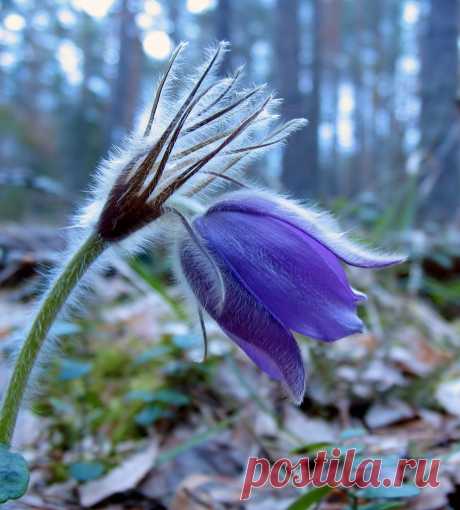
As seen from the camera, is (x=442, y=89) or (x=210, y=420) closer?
(x=210, y=420)

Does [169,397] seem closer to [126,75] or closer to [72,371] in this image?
[72,371]

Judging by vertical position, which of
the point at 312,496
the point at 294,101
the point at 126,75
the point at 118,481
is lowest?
the point at 118,481

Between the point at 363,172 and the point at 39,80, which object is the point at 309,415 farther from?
the point at 363,172

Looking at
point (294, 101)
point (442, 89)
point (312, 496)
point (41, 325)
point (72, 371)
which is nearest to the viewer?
point (41, 325)

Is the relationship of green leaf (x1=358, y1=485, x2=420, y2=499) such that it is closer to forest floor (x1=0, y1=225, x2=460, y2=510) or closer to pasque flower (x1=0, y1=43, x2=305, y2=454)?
forest floor (x1=0, y1=225, x2=460, y2=510)

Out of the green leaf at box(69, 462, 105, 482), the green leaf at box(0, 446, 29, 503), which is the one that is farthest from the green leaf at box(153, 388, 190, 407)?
the green leaf at box(0, 446, 29, 503)

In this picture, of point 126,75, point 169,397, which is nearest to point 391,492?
point 169,397

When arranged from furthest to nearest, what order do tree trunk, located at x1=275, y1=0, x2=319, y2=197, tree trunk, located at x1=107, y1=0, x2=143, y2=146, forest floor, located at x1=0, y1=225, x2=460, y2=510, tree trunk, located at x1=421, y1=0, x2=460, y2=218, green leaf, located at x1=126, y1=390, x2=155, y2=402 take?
tree trunk, located at x1=107, y1=0, x2=143, y2=146 < tree trunk, located at x1=275, y1=0, x2=319, y2=197 < tree trunk, located at x1=421, y1=0, x2=460, y2=218 < green leaf, located at x1=126, y1=390, x2=155, y2=402 < forest floor, located at x1=0, y1=225, x2=460, y2=510

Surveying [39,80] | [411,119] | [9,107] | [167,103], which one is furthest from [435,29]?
[39,80]
